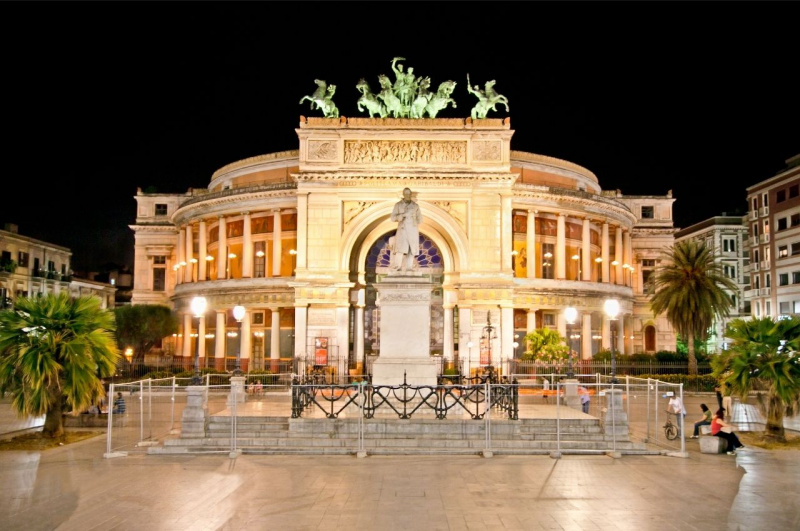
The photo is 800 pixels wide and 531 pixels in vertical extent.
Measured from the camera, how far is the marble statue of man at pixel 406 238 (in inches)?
1038

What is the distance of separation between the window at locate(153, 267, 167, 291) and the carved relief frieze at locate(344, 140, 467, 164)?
31506 mm

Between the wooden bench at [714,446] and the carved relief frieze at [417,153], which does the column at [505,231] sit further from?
the wooden bench at [714,446]

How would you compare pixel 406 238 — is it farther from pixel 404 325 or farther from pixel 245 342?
pixel 245 342

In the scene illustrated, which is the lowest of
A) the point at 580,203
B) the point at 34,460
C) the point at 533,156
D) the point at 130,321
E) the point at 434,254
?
the point at 34,460

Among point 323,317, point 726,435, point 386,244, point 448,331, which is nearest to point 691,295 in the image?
point 448,331

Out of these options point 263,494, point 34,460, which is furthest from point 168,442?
point 263,494

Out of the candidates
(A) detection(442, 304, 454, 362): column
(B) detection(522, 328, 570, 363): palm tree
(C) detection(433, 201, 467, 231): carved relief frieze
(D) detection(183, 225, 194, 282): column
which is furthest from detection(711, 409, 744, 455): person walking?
(D) detection(183, 225, 194, 282): column

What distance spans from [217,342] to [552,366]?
31788 mm

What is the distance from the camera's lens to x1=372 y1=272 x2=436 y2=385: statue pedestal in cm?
2553

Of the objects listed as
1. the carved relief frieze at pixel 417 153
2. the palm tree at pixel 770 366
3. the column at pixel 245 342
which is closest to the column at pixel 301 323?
→ the column at pixel 245 342

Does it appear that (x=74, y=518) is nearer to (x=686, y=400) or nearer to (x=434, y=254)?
(x=686, y=400)

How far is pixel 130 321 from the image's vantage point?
59656 millimetres

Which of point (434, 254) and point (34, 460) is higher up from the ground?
point (434, 254)

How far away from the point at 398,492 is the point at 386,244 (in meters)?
41.4
